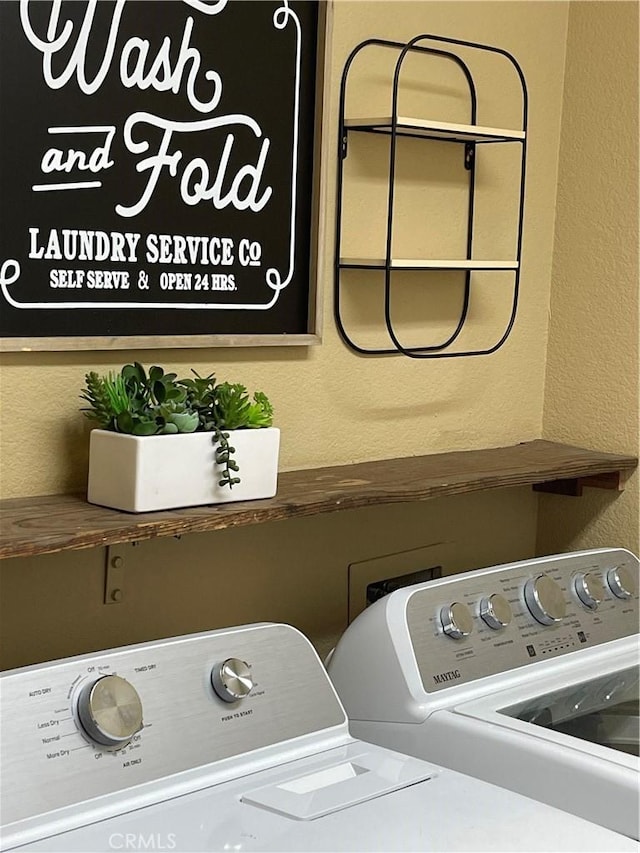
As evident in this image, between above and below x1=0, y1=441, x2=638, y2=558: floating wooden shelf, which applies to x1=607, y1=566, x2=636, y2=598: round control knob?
below

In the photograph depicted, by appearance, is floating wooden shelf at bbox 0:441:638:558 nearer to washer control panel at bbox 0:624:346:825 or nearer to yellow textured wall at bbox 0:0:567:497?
yellow textured wall at bbox 0:0:567:497

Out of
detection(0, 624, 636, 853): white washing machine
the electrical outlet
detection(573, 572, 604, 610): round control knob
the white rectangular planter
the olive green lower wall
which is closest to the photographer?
detection(0, 624, 636, 853): white washing machine

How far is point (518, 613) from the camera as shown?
1.68 metres

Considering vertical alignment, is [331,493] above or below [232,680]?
above

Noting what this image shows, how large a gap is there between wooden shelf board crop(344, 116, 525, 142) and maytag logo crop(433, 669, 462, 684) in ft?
2.69

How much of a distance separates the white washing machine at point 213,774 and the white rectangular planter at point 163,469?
0.62ft

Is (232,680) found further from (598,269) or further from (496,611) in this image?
(598,269)

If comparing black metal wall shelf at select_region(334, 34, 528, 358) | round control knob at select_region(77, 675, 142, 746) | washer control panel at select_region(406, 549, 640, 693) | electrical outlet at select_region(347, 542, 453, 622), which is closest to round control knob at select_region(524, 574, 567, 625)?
washer control panel at select_region(406, 549, 640, 693)

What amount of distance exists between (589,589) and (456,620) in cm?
30

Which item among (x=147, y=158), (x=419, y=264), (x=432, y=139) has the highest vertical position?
(x=432, y=139)

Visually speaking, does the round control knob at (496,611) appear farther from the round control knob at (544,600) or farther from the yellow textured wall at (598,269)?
the yellow textured wall at (598,269)

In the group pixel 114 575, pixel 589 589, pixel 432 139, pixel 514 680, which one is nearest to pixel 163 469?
pixel 114 575

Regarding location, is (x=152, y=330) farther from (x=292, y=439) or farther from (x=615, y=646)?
(x=615, y=646)

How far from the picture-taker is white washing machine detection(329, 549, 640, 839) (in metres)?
1.33
